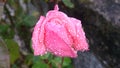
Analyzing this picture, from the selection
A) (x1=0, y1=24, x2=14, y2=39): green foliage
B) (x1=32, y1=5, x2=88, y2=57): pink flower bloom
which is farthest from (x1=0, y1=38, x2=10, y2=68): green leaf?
(x1=0, y1=24, x2=14, y2=39): green foliage

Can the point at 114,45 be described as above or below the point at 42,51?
below

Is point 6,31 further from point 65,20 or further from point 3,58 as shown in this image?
point 65,20

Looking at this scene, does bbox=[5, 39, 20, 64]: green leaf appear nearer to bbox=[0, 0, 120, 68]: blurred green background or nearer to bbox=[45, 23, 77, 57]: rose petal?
bbox=[0, 0, 120, 68]: blurred green background

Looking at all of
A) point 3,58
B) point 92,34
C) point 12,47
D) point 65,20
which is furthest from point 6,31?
point 65,20

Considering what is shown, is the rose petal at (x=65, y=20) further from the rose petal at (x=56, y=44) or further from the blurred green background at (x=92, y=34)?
the blurred green background at (x=92, y=34)

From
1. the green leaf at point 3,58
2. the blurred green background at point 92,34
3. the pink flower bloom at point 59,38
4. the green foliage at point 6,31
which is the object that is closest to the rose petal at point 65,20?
the pink flower bloom at point 59,38

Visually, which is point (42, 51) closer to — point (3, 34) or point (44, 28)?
point (44, 28)

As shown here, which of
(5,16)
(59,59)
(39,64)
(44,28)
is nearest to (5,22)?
(5,16)

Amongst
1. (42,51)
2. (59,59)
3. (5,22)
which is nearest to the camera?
(42,51)
